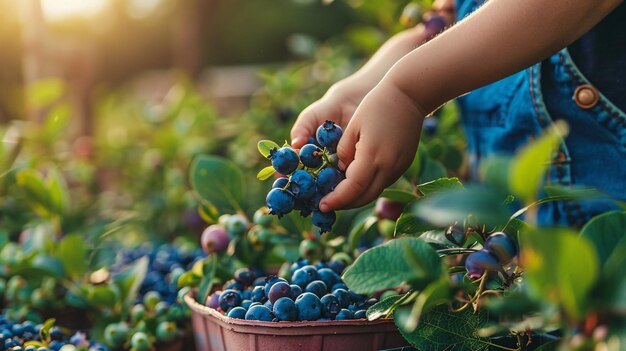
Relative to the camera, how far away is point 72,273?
3.79ft

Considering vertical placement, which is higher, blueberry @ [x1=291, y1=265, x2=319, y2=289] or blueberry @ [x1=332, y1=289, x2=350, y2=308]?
blueberry @ [x1=291, y1=265, x2=319, y2=289]

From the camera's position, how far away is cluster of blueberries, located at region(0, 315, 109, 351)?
0.93m

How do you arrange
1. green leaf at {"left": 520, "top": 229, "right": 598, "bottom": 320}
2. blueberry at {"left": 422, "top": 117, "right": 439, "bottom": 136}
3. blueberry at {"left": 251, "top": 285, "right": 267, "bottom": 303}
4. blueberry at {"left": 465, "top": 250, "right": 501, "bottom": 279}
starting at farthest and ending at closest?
1. blueberry at {"left": 422, "top": 117, "right": 439, "bottom": 136}
2. blueberry at {"left": 251, "top": 285, "right": 267, "bottom": 303}
3. blueberry at {"left": 465, "top": 250, "right": 501, "bottom": 279}
4. green leaf at {"left": 520, "top": 229, "right": 598, "bottom": 320}

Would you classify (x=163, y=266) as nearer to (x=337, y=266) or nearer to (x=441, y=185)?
(x=337, y=266)

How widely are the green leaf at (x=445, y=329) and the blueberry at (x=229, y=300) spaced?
0.25 metres

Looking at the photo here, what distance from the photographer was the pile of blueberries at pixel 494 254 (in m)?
0.66

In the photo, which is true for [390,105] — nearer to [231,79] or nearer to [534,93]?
[534,93]

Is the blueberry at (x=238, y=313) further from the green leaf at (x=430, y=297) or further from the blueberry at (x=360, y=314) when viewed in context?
the green leaf at (x=430, y=297)

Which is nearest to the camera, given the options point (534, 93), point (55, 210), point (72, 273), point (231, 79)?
point (534, 93)

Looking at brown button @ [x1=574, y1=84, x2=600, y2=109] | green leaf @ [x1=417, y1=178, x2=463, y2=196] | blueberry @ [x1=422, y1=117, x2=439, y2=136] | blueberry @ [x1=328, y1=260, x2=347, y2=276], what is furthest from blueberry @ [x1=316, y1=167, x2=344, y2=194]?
blueberry @ [x1=422, y1=117, x2=439, y2=136]

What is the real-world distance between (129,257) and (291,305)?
734 millimetres

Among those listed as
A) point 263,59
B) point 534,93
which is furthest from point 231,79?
point 534,93

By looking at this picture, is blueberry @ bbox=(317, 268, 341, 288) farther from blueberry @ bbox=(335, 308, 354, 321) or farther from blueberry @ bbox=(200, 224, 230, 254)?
blueberry @ bbox=(200, 224, 230, 254)

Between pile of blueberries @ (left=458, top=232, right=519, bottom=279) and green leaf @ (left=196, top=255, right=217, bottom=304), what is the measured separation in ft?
1.40
